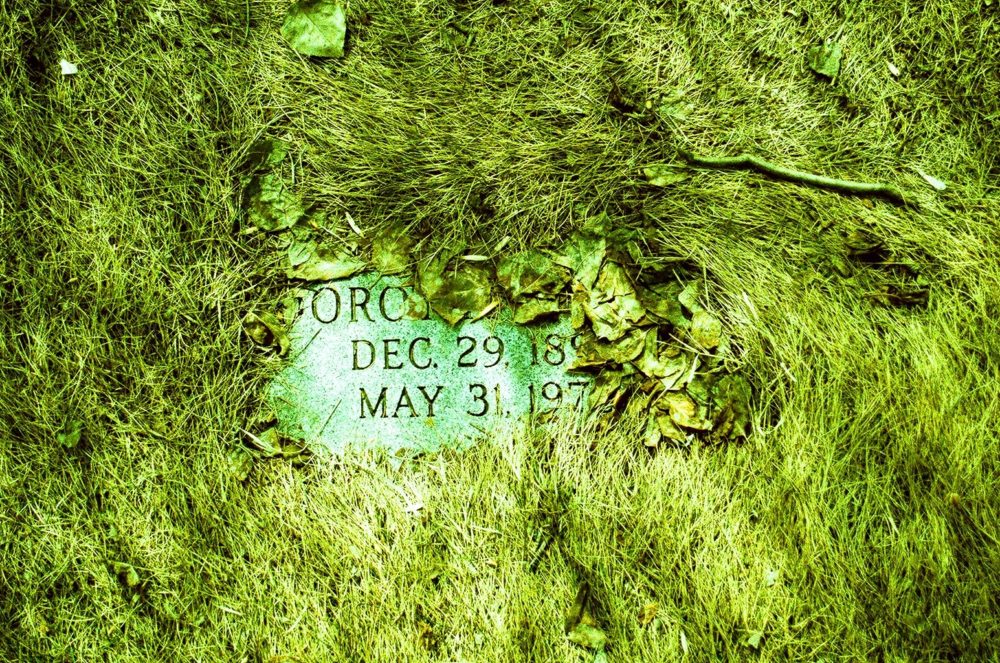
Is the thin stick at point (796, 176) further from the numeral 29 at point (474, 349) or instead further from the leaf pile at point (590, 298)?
the numeral 29 at point (474, 349)

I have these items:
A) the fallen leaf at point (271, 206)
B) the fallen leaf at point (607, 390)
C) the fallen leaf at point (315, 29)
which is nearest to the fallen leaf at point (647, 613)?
the fallen leaf at point (607, 390)

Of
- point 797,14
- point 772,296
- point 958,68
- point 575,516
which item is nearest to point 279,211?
point 575,516

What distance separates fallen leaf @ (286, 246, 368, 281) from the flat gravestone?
0.06 m

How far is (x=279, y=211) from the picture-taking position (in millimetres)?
2365

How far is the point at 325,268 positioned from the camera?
92.4 inches

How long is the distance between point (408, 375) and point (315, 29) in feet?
4.46

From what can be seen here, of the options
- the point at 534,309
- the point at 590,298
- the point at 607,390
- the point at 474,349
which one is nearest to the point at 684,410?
the point at 607,390

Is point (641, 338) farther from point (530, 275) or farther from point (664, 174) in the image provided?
point (664, 174)

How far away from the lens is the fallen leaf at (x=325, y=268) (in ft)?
7.68

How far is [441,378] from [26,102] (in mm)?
1816

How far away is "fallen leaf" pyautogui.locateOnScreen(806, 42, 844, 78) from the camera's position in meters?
2.46

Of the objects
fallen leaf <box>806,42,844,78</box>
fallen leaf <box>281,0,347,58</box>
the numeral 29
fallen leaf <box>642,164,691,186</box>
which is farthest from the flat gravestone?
fallen leaf <box>806,42,844,78</box>

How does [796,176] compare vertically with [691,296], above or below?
above

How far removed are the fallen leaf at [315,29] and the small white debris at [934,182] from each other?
2.25 metres
